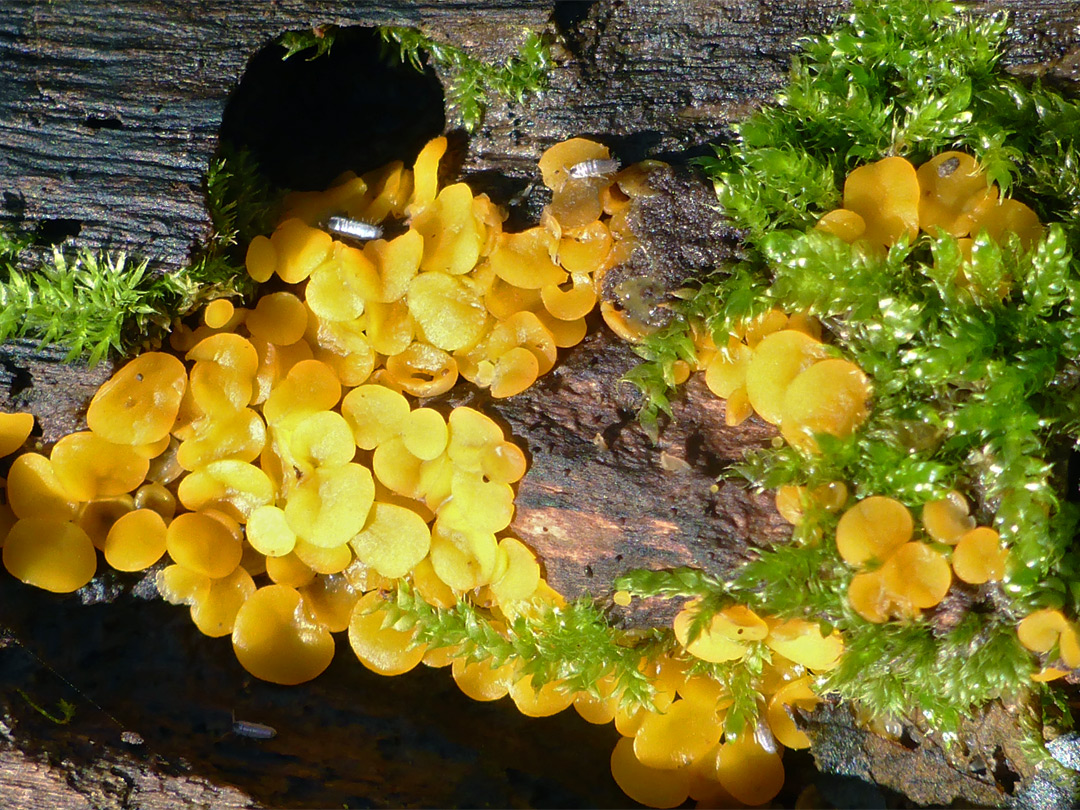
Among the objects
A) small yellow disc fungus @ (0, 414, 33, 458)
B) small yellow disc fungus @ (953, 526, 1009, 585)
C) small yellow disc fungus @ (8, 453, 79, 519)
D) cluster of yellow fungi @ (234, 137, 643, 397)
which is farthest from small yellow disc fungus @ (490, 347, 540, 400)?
small yellow disc fungus @ (0, 414, 33, 458)

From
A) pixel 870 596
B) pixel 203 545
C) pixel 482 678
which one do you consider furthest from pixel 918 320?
pixel 203 545

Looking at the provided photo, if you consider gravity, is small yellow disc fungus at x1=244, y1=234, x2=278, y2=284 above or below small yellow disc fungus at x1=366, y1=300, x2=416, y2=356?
above

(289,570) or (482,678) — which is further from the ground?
(289,570)

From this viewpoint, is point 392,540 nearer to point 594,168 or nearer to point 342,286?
point 342,286

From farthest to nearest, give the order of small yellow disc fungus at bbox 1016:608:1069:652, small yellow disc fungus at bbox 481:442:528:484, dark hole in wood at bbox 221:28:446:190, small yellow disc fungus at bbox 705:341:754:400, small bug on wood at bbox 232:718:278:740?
dark hole in wood at bbox 221:28:446:190 < small bug on wood at bbox 232:718:278:740 < small yellow disc fungus at bbox 481:442:528:484 < small yellow disc fungus at bbox 705:341:754:400 < small yellow disc fungus at bbox 1016:608:1069:652

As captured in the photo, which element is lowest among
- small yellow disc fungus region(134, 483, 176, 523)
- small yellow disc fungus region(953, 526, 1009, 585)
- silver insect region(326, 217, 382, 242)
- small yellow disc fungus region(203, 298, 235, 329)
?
small yellow disc fungus region(134, 483, 176, 523)

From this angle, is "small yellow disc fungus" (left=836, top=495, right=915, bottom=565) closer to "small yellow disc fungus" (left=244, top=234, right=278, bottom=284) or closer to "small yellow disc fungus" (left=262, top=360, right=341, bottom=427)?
"small yellow disc fungus" (left=262, top=360, right=341, bottom=427)

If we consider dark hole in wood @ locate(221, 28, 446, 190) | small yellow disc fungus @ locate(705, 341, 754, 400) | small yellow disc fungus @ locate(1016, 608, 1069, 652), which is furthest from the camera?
dark hole in wood @ locate(221, 28, 446, 190)
